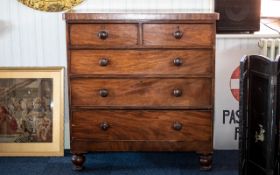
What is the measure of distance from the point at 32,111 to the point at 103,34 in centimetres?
92

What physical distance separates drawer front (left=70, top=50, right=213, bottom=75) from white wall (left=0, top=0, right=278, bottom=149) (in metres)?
0.52

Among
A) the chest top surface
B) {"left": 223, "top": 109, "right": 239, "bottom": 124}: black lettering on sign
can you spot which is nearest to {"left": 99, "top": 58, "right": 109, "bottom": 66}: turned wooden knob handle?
the chest top surface

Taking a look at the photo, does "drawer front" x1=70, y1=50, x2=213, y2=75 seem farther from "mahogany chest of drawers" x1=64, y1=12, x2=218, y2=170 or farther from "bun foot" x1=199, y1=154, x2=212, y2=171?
"bun foot" x1=199, y1=154, x2=212, y2=171

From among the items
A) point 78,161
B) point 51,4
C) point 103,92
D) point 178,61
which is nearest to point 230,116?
point 178,61

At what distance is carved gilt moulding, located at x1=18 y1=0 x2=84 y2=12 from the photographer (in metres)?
3.07

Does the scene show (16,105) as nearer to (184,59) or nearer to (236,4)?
(184,59)

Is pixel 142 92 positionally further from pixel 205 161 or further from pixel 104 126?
pixel 205 161

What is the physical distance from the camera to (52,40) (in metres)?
3.12

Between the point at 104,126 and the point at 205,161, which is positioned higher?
the point at 104,126

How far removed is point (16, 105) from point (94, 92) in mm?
783

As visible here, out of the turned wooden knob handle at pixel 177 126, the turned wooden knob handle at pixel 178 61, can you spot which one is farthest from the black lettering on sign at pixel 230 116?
the turned wooden knob handle at pixel 178 61

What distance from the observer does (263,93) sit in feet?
7.39

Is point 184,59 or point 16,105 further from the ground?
point 184,59

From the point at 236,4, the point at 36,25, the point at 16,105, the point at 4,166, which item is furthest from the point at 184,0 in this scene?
the point at 4,166
